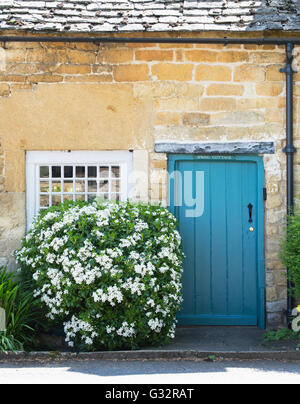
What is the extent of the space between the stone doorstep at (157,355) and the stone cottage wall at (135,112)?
1609 millimetres

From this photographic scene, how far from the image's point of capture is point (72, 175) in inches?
318

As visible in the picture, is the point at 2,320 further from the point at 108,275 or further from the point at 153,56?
the point at 153,56

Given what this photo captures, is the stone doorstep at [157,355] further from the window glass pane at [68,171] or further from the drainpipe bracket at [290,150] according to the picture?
the drainpipe bracket at [290,150]

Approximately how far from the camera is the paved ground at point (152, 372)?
556cm

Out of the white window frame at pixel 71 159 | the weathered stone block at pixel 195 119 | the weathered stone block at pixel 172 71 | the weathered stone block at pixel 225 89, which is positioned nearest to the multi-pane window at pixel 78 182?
the white window frame at pixel 71 159

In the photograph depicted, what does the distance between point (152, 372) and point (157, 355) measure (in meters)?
0.60

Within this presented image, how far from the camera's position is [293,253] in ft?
23.5

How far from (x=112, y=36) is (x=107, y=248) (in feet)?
9.71

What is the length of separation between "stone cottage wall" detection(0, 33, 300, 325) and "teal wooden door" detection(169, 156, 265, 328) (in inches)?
10.2

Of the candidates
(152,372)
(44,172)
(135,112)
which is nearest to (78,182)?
(44,172)

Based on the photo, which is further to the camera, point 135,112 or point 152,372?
point 135,112

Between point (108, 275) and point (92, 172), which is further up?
point (92, 172)

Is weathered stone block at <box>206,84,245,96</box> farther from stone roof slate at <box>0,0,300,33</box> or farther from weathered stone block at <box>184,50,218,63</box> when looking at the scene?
stone roof slate at <box>0,0,300,33</box>

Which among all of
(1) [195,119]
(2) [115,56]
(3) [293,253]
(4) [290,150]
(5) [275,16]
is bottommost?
(3) [293,253]
